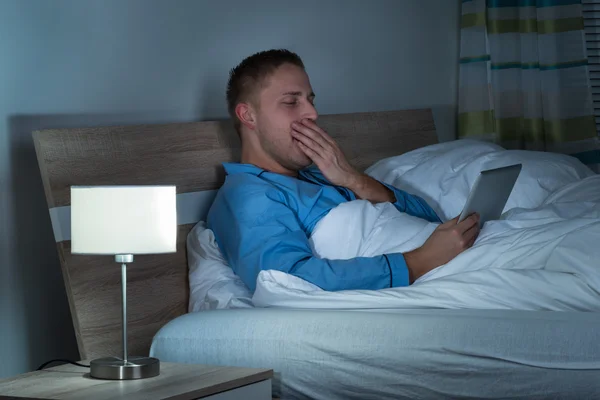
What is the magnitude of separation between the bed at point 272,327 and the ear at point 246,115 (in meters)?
0.14

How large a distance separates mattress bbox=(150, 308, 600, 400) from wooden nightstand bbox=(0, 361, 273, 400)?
10 cm

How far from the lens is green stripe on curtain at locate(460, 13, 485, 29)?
385 centimetres

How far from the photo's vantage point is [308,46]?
3.16m

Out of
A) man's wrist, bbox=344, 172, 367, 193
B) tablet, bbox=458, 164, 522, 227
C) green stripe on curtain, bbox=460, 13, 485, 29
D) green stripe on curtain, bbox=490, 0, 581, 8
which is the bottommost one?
tablet, bbox=458, 164, 522, 227

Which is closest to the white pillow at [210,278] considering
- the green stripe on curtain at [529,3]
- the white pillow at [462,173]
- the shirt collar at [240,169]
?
the shirt collar at [240,169]

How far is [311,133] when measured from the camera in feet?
7.88

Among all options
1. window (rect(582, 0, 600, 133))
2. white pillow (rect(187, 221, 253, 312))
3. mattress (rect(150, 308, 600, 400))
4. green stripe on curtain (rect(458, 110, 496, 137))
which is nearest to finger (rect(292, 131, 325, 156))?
white pillow (rect(187, 221, 253, 312))

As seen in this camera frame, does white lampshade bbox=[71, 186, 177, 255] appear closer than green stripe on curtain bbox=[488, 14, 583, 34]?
Yes

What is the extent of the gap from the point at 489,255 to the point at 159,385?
802 millimetres

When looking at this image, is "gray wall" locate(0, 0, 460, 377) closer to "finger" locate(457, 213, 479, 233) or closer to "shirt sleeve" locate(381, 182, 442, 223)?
"shirt sleeve" locate(381, 182, 442, 223)

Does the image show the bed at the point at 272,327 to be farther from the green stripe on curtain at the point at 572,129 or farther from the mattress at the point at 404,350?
the green stripe on curtain at the point at 572,129

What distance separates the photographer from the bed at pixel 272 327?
1530 millimetres

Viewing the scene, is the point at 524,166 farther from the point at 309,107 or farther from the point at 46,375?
the point at 46,375

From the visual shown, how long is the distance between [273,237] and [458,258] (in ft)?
1.43
